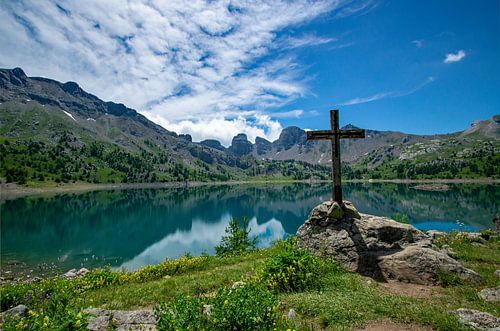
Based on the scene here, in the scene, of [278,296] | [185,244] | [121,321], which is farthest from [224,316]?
[185,244]

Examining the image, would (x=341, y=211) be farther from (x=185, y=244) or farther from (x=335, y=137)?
(x=185, y=244)

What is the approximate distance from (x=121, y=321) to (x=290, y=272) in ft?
20.2

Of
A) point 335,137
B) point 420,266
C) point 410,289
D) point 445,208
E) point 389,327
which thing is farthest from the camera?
point 445,208

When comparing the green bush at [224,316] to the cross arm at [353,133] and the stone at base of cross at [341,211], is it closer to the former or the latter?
the stone at base of cross at [341,211]

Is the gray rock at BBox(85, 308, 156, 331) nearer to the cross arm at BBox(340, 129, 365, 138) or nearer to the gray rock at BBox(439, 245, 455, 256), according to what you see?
the cross arm at BBox(340, 129, 365, 138)

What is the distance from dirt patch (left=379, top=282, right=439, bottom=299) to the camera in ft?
36.4

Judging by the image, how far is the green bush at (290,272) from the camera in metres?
10.9

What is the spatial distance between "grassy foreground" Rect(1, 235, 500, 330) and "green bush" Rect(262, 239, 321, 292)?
1.5 inches

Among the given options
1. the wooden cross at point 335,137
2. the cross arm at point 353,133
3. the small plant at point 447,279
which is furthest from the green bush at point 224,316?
the cross arm at point 353,133

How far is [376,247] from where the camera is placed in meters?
14.6

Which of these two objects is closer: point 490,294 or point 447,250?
point 490,294

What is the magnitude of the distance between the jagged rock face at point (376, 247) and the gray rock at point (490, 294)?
69.9 inches

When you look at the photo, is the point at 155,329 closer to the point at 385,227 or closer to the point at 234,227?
the point at 385,227

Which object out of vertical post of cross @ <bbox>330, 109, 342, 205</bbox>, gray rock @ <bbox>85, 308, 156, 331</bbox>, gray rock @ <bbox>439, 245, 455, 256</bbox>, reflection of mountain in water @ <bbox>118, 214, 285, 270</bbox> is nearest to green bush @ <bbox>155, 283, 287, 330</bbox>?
gray rock @ <bbox>85, 308, 156, 331</bbox>
